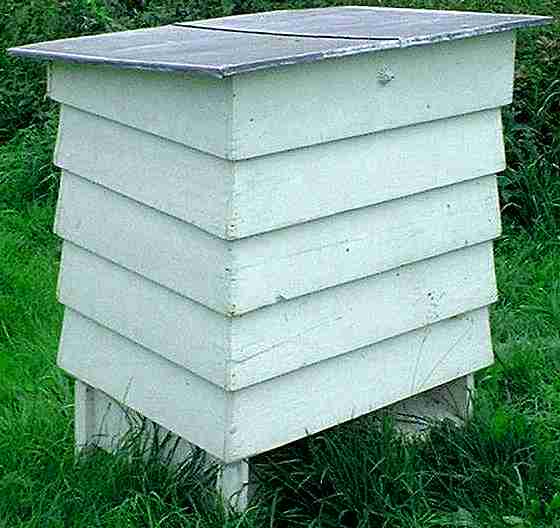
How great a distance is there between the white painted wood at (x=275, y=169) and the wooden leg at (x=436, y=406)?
2.17ft

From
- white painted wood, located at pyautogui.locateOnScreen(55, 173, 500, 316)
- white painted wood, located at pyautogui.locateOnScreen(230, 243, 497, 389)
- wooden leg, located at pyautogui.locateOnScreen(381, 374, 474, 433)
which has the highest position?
white painted wood, located at pyautogui.locateOnScreen(55, 173, 500, 316)

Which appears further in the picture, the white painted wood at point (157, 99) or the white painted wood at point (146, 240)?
the white painted wood at point (146, 240)

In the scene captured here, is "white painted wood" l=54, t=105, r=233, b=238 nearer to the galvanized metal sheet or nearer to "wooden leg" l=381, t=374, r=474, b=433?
the galvanized metal sheet

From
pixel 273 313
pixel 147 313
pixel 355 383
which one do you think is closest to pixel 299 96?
pixel 273 313

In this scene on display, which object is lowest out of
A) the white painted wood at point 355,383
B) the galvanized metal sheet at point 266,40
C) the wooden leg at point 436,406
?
the wooden leg at point 436,406

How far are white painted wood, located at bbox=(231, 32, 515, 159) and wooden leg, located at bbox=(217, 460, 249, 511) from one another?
80cm

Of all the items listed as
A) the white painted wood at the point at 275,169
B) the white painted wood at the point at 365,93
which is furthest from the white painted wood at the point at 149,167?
the white painted wood at the point at 365,93

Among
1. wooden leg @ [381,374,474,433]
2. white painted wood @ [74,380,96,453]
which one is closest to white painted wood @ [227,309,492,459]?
wooden leg @ [381,374,474,433]

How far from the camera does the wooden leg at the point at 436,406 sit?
12.5 feet

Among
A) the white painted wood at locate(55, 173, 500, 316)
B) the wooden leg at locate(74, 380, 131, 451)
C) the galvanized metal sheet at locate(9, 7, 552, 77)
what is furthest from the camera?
the wooden leg at locate(74, 380, 131, 451)

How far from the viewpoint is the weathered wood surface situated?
125 inches

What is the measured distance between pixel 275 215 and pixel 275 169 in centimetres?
11

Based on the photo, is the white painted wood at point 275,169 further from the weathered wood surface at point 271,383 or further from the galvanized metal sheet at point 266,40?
the weathered wood surface at point 271,383

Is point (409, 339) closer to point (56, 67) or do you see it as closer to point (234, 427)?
point (234, 427)
